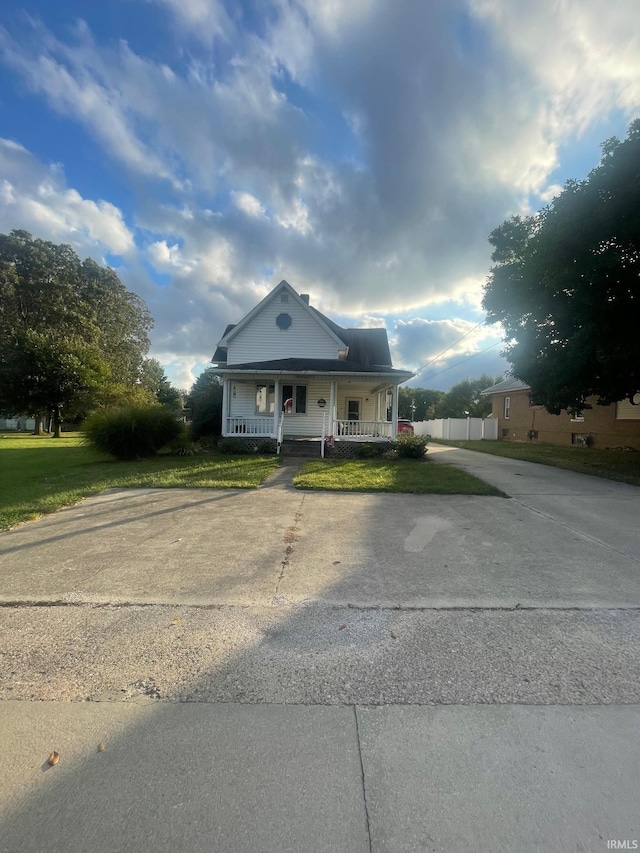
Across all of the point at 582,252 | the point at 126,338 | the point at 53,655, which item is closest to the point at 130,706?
the point at 53,655

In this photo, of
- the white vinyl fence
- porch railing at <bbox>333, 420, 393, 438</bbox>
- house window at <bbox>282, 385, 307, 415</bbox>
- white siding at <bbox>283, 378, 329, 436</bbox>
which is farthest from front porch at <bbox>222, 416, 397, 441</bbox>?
the white vinyl fence

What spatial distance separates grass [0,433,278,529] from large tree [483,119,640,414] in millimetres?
9703

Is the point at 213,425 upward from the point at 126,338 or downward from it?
downward

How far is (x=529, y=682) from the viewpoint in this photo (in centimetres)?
258

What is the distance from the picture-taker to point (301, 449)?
15266 mm

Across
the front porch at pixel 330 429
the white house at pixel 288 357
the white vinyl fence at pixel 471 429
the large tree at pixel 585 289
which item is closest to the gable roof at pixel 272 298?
the white house at pixel 288 357

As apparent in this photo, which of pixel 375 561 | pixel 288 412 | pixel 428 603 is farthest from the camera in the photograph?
pixel 288 412

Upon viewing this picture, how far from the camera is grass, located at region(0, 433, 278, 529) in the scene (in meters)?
7.70

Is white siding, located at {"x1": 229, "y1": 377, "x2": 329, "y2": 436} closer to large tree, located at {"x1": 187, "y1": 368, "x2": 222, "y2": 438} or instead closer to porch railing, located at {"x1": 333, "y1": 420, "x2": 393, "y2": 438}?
large tree, located at {"x1": 187, "y1": 368, "x2": 222, "y2": 438}

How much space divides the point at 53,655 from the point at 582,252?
13680mm

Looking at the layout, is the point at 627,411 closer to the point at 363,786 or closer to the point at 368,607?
the point at 368,607

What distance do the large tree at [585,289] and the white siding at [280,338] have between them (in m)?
7.71

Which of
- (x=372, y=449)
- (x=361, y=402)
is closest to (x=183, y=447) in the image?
(x=372, y=449)

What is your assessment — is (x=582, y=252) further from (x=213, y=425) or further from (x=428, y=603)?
(x=213, y=425)
